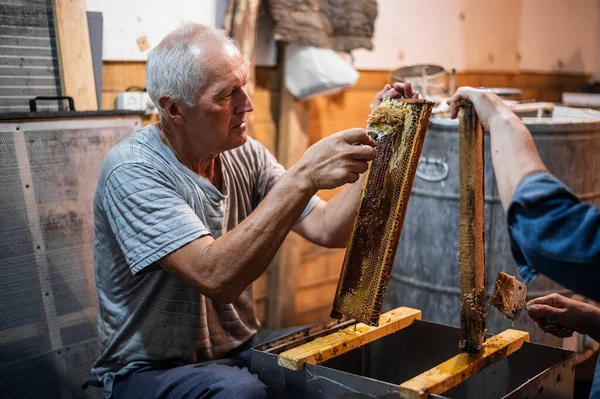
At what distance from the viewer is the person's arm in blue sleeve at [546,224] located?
4.72 feet

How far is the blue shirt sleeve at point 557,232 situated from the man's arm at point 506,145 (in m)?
0.05

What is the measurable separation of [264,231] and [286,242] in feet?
6.92

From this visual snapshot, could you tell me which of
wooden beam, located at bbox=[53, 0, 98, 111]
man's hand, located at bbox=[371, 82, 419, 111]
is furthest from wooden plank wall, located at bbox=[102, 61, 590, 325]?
man's hand, located at bbox=[371, 82, 419, 111]

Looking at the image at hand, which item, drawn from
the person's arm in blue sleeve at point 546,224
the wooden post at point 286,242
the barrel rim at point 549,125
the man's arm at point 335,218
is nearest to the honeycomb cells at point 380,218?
the man's arm at point 335,218

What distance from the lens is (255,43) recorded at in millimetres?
3992

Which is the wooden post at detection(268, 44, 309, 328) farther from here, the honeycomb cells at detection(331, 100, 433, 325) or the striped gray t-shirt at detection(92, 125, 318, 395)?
the honeycomb cells at detection(331, 100, 433, 325)

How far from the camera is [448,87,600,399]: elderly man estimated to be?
1.44 m

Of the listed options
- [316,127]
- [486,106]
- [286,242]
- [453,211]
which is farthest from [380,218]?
[316,127]

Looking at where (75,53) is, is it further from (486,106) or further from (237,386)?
(486,106)

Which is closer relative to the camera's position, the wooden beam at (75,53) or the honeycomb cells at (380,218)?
the honeycomb cells at (380,218)

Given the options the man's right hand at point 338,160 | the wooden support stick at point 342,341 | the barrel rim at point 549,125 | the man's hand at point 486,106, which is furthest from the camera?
the barrel rim at point 549,125

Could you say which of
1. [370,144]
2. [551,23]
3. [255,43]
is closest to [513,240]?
[370,144]

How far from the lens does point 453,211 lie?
3.59m

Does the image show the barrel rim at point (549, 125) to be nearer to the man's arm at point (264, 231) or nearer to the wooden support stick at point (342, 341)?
the wooden support stick at point (342, 341)
